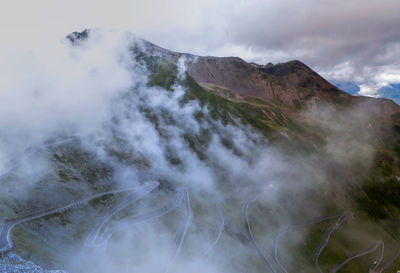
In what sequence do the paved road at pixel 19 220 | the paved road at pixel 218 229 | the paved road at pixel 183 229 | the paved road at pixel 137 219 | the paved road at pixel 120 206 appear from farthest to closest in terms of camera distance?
the paved road at pixel 218 229, the paved road at pixel 183 229, the paved road at pixel 137 219, the paved road at pixel 120 206, the paved road at pixel 19 220

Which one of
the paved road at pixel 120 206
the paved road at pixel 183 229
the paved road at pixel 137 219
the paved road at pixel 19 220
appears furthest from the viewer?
the paved road at pixel 183 229

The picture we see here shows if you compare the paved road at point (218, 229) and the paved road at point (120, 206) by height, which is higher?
the paved road at point (120, 206)

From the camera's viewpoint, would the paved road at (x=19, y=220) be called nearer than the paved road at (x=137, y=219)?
Yes

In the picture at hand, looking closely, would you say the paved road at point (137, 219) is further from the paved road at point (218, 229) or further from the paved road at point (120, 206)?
the paved road at point (218, 229)

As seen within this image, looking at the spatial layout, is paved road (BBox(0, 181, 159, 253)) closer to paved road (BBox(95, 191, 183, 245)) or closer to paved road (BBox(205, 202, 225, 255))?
paved road (BBox(95, 191, 183, 245))

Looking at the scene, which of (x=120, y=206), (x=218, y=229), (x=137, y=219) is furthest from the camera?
(x=218, y=229)

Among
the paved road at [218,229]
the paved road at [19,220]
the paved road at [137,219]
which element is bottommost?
the paved road at [218,229]

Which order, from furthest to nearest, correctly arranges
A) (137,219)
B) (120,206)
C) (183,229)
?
(183,229) < (120,206) < (137,219)

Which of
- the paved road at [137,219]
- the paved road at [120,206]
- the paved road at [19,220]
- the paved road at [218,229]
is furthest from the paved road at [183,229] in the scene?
the paved road at [19,220]

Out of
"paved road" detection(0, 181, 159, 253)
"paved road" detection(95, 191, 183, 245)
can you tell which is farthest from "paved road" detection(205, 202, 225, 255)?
"paved road" detection(0, 181, 159, 253)

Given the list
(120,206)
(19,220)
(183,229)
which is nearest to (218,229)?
(183,229)

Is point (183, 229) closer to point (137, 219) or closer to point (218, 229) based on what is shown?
point (137, 219)
